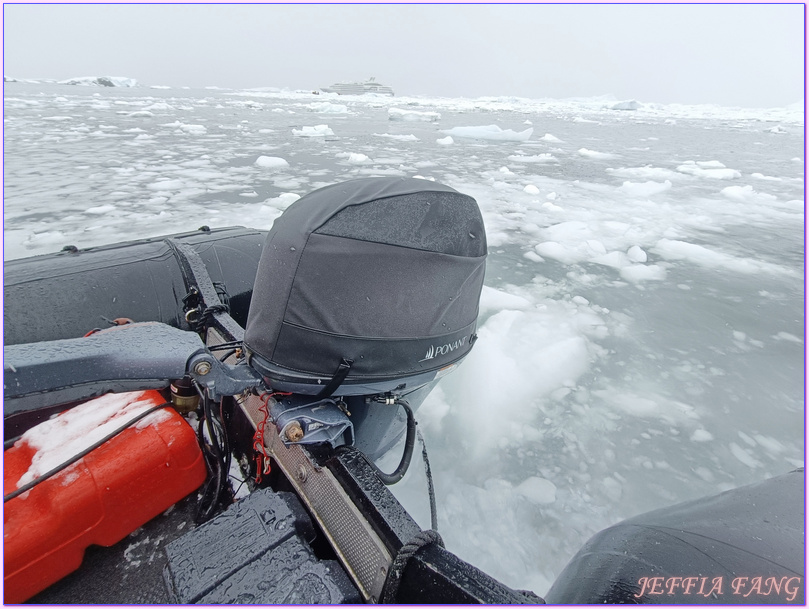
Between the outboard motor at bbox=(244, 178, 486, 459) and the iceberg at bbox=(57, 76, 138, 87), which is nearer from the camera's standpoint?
the outboard motor at bbox=(244, 178, 486, 459)

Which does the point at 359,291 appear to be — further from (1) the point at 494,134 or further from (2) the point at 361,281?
(1) the point at 494,134

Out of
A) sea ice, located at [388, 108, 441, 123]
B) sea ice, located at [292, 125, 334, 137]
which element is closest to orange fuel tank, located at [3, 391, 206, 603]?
sea ice, located at [292, 125, 334, 137]

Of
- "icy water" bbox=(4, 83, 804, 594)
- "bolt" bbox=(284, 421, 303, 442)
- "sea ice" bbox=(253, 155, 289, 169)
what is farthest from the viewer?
"sea ice" bbox=(253, 155, 289, 169)

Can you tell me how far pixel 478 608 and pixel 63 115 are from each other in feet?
59.1

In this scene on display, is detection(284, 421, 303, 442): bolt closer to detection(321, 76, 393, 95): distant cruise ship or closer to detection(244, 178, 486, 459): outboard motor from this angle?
detection(244, 178, 486, 459): outboard motor

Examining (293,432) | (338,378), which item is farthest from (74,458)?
(338,378)

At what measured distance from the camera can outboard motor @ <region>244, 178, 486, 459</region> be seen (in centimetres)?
119

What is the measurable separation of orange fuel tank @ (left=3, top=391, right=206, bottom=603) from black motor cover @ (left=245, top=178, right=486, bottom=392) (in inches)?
15.5

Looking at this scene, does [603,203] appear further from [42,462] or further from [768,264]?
[42,462]

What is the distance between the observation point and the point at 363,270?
3.92ft

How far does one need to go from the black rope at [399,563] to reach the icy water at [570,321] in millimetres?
913

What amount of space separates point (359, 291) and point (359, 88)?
6402cm

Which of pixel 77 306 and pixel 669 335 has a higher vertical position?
pixel 77 306

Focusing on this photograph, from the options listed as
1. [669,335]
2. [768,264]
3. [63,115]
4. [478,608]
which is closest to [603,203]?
[768,264]
